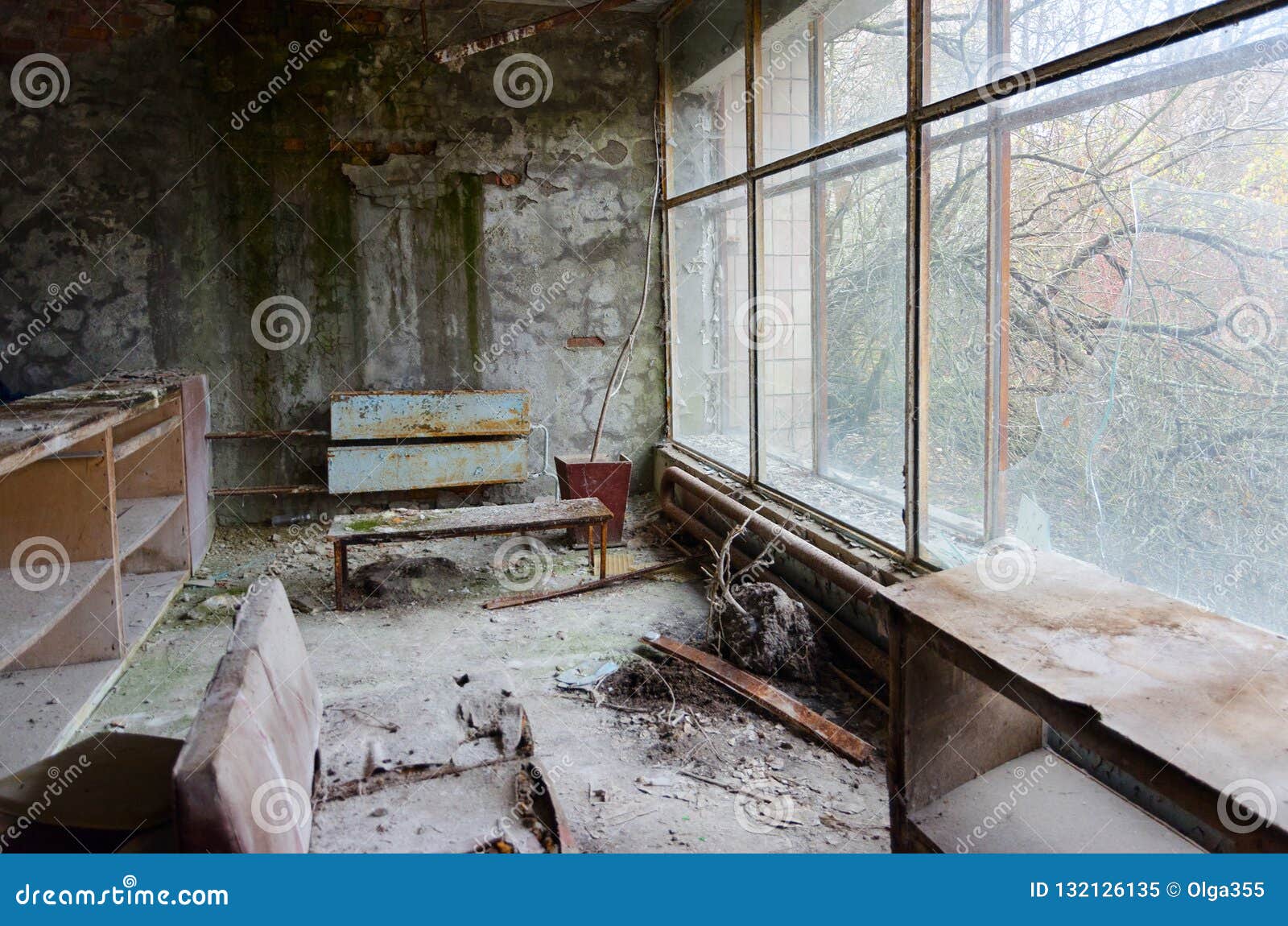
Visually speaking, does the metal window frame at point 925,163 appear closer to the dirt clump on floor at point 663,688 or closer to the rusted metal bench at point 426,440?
the dirt clump on floor at point 663,688

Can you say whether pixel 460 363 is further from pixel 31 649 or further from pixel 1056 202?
pixel 1056 202

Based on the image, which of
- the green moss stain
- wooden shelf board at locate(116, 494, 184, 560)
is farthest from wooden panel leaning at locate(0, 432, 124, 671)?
the green moss stain

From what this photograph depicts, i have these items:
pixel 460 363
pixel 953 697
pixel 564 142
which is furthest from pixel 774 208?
pixel 953 697

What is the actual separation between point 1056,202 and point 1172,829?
1904mm

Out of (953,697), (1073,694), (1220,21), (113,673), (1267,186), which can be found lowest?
(113,673)

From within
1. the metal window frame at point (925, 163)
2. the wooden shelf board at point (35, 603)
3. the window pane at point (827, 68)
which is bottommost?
the wooden shelf board at point (35, 603)

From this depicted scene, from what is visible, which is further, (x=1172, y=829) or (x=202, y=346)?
(x=202, y=346)

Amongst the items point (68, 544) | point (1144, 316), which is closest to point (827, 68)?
point (1144, 316)

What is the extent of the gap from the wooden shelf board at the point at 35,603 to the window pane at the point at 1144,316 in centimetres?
314

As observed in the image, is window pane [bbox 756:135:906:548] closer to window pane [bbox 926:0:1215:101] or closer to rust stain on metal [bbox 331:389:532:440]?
window pane [bbox 926:0:1215:101]

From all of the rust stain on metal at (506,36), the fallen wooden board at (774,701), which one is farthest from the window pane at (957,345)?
the rust stain on metal at (506,36)

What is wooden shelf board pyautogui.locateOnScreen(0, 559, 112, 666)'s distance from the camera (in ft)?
8.92

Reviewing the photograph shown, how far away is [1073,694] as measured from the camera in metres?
1.67

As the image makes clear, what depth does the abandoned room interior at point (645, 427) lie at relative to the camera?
207 centimetres
